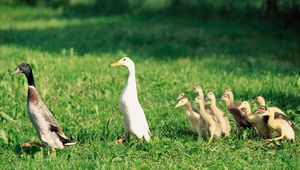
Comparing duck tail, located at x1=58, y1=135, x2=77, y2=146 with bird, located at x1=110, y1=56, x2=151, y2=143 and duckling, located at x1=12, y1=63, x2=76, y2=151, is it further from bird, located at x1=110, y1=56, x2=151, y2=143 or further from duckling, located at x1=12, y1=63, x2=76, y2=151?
bird, located at x1=110, y1=56, x2=151, y2=143

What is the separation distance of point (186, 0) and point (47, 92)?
13.5 metres

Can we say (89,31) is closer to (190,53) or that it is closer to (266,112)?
(190,53)

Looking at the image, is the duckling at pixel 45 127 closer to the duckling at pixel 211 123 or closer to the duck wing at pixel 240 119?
the duckling at pixel 211 123

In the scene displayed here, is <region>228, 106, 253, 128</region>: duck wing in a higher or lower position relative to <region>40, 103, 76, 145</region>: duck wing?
lower

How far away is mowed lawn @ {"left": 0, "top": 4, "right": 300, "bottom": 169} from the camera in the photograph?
8.13 m

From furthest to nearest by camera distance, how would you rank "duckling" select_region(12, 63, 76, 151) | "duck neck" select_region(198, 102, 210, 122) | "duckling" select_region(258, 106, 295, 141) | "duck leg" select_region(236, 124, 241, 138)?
"duck leg" select_region(236, 124, 241, 138) < "duck neck" select_region(198, 102, 210, 122) < "duckling" select_region(258, 106, 295, 141) < "duckling" select_region(12, 63, 76, 151)

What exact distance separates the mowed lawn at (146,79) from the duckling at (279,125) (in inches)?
4.8

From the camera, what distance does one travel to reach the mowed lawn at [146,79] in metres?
8.13

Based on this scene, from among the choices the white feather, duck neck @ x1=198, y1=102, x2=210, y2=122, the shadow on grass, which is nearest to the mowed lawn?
the shadow on grass

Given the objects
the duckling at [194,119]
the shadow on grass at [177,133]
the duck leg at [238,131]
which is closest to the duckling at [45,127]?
the shadow on grass at [177,133]

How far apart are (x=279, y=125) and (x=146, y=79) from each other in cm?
501

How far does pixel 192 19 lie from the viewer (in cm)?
2288

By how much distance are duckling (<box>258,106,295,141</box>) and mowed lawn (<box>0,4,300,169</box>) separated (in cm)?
12

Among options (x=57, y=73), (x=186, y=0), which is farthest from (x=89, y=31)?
(x=57, y=73)
